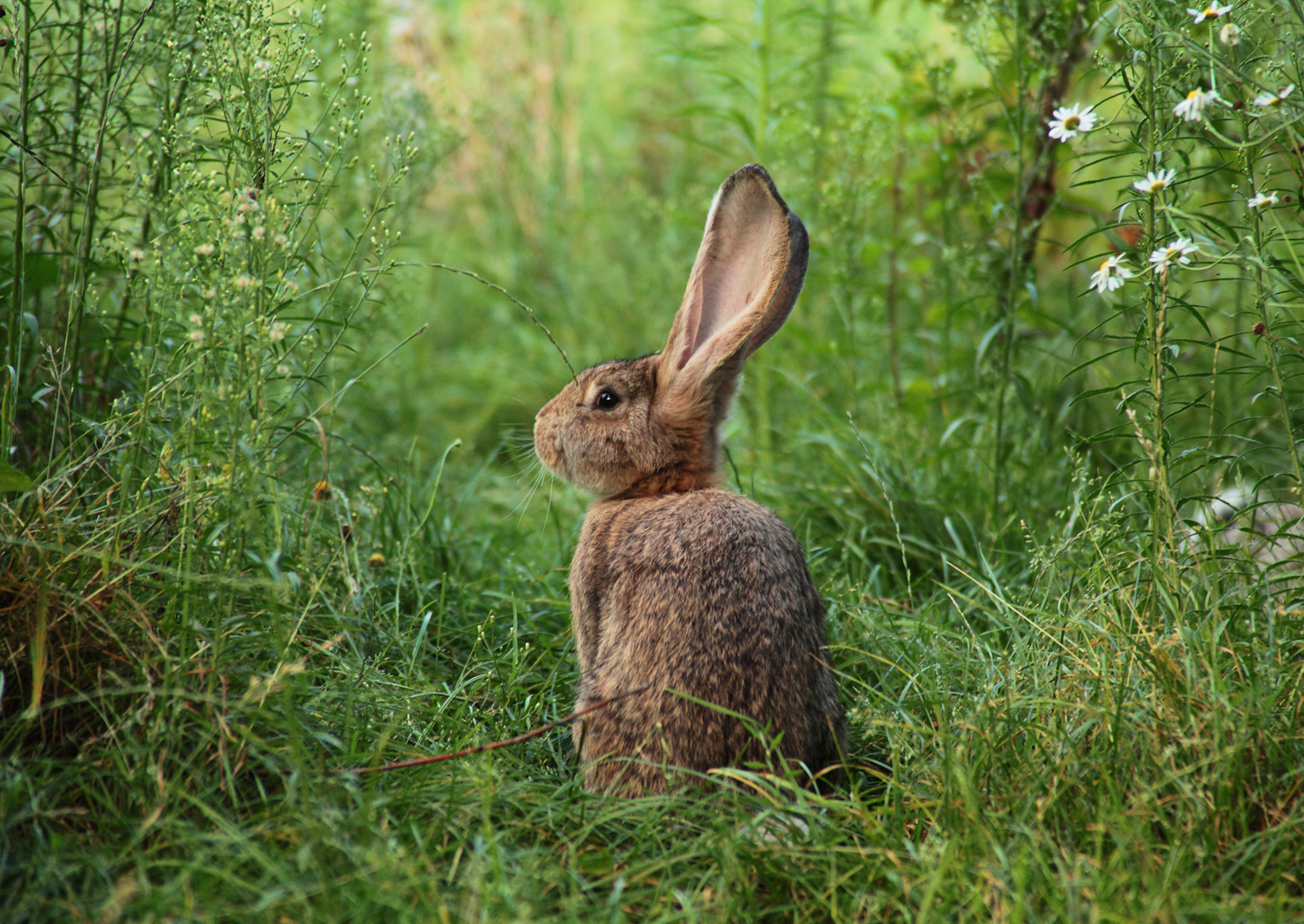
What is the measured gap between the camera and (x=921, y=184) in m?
5.59

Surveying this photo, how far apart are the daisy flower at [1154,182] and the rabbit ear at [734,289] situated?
1082mm

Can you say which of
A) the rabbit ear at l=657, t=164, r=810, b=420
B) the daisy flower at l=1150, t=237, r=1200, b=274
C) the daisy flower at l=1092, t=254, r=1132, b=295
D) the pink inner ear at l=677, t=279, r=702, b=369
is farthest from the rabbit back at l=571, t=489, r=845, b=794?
the daisy flower at l=1150, t=237, r=1200, b=274

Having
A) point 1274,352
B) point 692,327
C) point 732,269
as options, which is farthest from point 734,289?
point 1274,352

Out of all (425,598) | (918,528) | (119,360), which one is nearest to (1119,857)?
(918,528)

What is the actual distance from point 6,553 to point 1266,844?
10.1ft

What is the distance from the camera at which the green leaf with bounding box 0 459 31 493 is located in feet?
8.83

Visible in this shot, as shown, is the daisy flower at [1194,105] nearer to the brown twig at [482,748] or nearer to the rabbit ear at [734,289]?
the rabbit ear at [734,289]

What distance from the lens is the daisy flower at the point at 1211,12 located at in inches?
106

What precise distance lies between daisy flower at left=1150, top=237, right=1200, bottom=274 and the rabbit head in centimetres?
114

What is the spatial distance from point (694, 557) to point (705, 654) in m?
0.28

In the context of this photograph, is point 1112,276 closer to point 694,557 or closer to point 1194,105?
point 1194,105

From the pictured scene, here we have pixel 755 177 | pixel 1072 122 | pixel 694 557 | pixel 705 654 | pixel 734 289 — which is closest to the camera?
pixel 705 654

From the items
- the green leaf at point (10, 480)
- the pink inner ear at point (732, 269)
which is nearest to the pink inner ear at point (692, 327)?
the pink inner ear at point (732, 269)

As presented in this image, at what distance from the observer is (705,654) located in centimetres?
287
